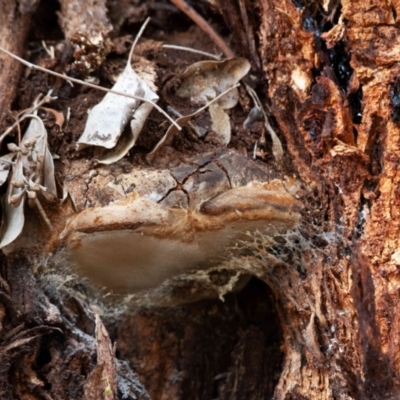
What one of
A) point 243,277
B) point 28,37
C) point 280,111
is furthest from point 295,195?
point 28,37

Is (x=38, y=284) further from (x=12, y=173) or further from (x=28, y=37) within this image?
(x=28, y=37)

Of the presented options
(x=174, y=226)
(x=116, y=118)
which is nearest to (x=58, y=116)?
(x=116, y=118)

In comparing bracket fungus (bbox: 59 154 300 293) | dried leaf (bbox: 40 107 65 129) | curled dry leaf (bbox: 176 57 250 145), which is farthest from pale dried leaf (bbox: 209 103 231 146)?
dried leaf (bbox: 40 107 65 129)

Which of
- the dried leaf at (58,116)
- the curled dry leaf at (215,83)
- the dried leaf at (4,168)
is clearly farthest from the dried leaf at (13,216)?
the curled dry leaf at (215,83)

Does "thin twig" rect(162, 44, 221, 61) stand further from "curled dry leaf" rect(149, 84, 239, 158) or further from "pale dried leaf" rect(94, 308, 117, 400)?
"pale dried leaf" rect(94, 308, 117, 400)

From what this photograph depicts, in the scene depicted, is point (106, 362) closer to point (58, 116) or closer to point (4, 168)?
point (4, 168)
